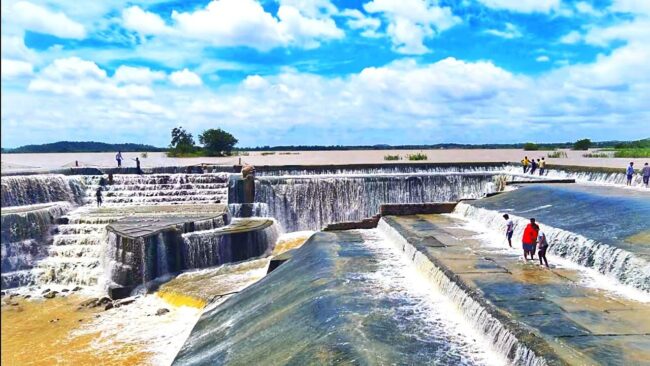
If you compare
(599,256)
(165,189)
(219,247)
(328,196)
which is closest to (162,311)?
(219,247)

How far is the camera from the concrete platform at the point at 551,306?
6.91 meters

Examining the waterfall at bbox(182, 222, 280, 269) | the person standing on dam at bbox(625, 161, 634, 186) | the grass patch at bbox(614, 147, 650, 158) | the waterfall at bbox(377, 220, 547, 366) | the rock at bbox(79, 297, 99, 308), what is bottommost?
the rock at bbox(79, 297, 99, 308)

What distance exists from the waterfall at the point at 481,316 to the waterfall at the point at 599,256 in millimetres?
3438

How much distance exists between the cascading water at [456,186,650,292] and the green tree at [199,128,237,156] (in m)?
45.1

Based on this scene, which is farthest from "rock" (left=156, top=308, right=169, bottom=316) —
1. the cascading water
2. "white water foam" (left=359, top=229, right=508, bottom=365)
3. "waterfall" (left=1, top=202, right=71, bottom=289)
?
the cascading water

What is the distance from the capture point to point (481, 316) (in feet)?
27.8

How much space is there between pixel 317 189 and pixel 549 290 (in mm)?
17082

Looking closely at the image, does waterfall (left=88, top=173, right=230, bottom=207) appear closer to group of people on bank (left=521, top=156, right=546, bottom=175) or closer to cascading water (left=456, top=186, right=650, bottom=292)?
cascading water (left=456, top=186, right=650, bottom=292)

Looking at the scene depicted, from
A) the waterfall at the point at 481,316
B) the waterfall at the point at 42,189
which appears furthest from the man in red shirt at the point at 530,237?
the waterfall at the point at 42,189

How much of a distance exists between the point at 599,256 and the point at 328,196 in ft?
52.2

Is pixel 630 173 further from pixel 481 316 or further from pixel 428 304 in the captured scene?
pixel 481 316

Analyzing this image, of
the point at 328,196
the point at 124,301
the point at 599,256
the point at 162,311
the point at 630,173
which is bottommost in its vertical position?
the point at 124,301

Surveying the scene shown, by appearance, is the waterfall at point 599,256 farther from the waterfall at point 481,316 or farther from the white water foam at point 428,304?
the white water foam at point 428,304

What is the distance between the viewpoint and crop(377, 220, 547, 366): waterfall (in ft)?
23.1
